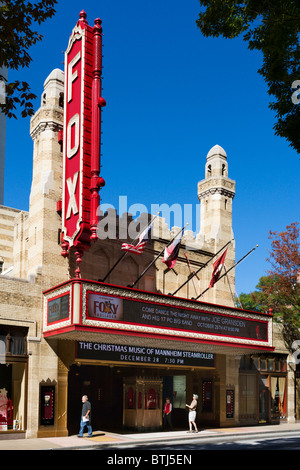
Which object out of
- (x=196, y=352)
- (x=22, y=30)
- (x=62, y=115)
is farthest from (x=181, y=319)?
(x=22, y=30)

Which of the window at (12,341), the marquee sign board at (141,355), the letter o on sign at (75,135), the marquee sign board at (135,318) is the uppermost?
the letter o on sign at (75,135)

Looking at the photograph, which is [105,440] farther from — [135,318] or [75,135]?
[75,135]

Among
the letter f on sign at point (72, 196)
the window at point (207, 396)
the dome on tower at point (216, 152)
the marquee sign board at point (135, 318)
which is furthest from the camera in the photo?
the dome on tower at point (216, 152)

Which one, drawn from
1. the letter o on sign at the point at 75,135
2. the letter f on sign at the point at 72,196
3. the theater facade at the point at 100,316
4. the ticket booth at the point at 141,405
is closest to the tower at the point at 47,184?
the theater facade at the point at 100,316

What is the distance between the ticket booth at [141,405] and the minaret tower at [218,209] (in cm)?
836

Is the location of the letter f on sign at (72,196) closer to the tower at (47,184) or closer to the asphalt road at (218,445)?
the tower at (47,184)

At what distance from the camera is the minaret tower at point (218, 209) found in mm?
36812

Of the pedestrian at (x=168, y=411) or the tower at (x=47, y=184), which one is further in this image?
the pedestrian at (x=168, y=411)

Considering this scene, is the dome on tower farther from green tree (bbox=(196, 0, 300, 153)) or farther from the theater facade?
green tree (bbox=(196, 0, 300, 153))

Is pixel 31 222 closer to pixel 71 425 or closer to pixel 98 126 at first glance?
pixel 98 126

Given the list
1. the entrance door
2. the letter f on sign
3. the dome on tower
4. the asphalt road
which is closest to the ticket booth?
the entrance door

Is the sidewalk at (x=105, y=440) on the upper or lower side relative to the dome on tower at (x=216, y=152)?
lower

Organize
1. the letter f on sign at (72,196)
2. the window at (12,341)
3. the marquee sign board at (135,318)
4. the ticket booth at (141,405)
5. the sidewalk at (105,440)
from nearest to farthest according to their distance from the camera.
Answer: the sidewalk at (105,440) < the marquee sign board at (135,318) < the window at (12,341) < the letter f on sign at (72,196) < the ticket booth at (141,405)

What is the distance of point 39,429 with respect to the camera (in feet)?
82.6
